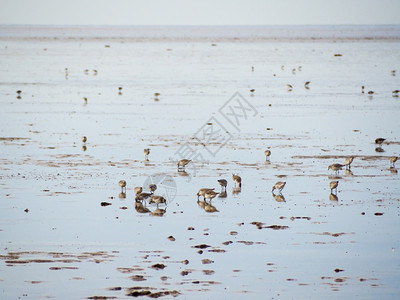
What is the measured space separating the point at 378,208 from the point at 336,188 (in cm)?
248

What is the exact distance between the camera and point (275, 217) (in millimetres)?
19781

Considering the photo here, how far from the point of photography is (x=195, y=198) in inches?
867

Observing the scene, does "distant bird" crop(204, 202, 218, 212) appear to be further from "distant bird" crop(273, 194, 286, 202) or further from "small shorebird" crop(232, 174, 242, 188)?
"small shorebird" crop(232, 174, 242, 188)

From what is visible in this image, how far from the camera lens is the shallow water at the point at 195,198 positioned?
15055mm

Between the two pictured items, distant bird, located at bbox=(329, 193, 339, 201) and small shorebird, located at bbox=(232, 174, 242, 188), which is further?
small shorebird, located at bbox=(232, 174, 242, 188)

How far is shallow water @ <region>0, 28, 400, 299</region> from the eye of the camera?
15055 mm

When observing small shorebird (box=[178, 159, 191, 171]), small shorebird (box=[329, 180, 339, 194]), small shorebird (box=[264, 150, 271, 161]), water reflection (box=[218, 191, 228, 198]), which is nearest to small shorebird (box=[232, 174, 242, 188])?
water reflection (box=[218, 191, 228, 198])

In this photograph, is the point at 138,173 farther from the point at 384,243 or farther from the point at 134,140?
the point at 384,243

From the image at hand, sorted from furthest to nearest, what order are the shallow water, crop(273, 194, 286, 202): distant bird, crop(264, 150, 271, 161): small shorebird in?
crop(264, 150, 271, 161): small shorebird
crop(273, 194, 286, 202): distant bird
the shallow water

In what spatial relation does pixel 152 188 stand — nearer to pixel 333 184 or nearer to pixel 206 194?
pixel 206 194

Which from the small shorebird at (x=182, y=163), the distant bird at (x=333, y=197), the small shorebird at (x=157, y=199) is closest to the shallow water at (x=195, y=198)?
the distant bird at (x=333, y=197)

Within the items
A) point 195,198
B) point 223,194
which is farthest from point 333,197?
point 195,198

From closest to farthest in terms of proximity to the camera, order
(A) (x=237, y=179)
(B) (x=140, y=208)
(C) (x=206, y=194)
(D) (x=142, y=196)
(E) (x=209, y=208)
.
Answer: (E) (x=209, y=208), (B) (x=140, y=208), (D) (x=142, y=196), (C) (x=206, y=194), (A) (x=237, y=179)

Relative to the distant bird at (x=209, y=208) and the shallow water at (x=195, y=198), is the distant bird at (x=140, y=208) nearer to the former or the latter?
the shallow water at (x=195, y=198)
